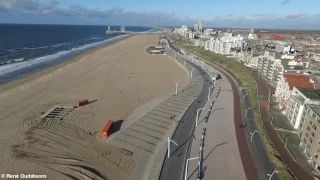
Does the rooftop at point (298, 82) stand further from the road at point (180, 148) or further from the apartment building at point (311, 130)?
the road at point (180, 148)

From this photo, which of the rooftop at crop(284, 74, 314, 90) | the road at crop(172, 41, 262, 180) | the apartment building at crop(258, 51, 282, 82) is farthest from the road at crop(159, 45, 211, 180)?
the apartment building at crop(258, 51, 282, 82)

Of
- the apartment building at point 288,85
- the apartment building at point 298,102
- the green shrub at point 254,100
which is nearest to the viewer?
the green shrub at point 254,100

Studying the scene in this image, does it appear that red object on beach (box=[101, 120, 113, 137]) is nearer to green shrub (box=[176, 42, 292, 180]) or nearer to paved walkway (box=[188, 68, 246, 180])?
paved walkway (box=[188, 68, 246, 180])

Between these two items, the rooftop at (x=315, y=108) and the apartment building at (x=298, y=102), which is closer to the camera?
the rooftop at (x=315, y=108)

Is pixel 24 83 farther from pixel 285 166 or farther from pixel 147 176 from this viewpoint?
pixel 285 166

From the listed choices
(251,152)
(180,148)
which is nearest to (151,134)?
(180,148)

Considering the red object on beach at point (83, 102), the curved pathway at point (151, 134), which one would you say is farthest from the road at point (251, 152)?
the red object on beach at point (83, 102)
